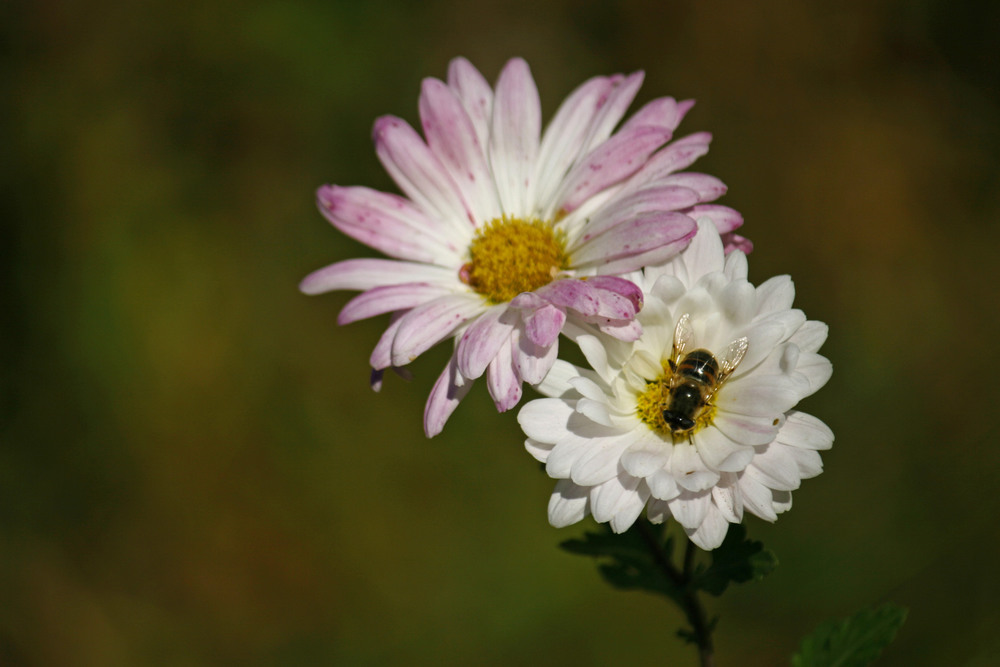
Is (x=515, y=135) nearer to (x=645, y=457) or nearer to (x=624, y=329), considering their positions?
(x=624, y=329)

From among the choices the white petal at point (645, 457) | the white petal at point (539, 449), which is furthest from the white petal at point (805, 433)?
the white petal at point (539, 449)

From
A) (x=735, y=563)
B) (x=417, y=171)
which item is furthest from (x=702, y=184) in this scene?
(x=735, y=563)

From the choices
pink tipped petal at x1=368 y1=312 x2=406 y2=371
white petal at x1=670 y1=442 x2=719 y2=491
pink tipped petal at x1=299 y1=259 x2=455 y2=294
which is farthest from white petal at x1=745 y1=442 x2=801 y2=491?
pink tipped petal at x1=299 y1=259 x2=455 y2=294

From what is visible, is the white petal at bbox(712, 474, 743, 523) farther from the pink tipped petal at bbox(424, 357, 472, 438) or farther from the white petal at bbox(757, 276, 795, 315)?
the pink tipped petal at bbox(424, 357, 472, 438)

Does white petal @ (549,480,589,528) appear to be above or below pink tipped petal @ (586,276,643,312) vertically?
below

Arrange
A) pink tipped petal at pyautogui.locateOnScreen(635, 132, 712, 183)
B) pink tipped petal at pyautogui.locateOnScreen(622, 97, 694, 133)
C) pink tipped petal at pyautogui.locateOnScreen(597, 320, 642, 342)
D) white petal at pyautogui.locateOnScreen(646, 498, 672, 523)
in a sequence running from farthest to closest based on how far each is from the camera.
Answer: pink tipped petal at pyautogui.locateOnScreen(622, 97, 694, 133)
pink tipped petal at pyautogui.locateOnScreen(635, 132, 712, 183)
pink tipped petal at pyautogui.locateOnScreen(597, 320, 642, 342)
white petal at pyautogui.locateOnScreen(646, 498, 672, 523)

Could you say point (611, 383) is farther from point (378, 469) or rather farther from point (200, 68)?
point (200, 68)

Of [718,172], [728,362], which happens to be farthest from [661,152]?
[718,172]
